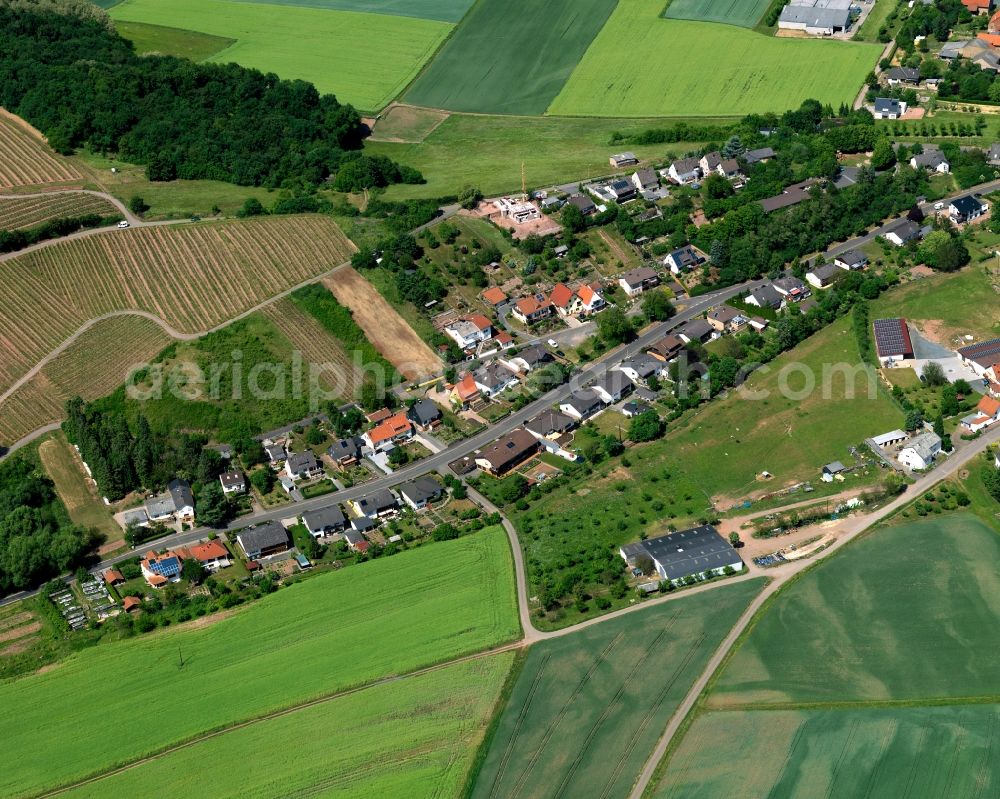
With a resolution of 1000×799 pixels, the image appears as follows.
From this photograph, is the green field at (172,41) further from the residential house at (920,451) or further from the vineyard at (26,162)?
the residential house at (920,451)

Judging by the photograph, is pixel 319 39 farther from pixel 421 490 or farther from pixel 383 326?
pixel 421 490

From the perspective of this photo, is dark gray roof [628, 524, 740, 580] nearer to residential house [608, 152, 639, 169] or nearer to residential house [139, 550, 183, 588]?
residential house [139, 550, 183, 588]

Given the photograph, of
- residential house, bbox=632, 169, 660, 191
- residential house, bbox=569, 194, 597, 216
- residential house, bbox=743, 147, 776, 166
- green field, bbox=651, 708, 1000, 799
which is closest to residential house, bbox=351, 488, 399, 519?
green field, bbox=651, 708, 1000, 799

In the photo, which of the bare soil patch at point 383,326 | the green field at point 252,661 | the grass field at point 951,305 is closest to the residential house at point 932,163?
the grass field at point 951,305

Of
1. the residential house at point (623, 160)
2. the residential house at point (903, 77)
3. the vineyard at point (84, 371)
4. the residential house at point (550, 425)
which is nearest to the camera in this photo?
the residential house at point (550, 425)

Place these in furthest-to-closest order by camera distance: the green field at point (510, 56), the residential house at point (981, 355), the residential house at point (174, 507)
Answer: the green field at point (510, 56)
the residential house at point (981, 355)
the residential house at point (174, 507)

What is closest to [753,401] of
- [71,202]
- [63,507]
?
[63,507]
